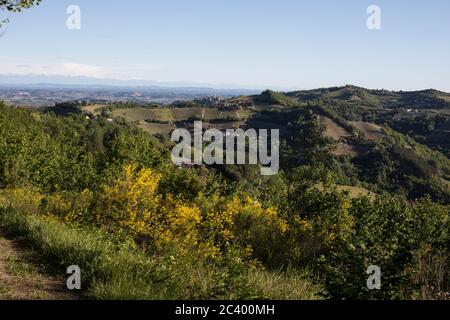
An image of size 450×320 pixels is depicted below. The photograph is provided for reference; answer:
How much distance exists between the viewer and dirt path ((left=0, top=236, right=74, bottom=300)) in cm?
845

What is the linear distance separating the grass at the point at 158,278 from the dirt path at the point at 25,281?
0.44 metres

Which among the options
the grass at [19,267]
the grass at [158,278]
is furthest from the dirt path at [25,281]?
the grass at [158,278]

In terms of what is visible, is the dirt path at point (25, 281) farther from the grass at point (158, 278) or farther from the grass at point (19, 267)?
the grass at point (158, 278)

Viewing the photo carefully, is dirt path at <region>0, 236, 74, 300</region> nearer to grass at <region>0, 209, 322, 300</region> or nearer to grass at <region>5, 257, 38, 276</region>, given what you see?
grass at <region>5, 257, 38, 276</region>

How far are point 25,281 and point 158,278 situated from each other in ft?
10.4

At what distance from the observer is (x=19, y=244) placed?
12.8m

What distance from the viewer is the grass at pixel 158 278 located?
25.9 ft

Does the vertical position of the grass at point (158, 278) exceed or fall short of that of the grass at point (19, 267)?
it exceeds it

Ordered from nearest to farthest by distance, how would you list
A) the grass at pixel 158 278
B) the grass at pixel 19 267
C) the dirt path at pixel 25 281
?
the grass at pixel 158 278 < the dirt path at pixel 25 281 < the grass at pixel 19 267

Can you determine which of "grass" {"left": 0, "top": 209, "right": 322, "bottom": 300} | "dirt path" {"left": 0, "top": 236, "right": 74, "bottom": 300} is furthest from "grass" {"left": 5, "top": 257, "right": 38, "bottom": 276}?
"grass" {"left": 0, "top": 209, "right": 322, "bottom": 300}

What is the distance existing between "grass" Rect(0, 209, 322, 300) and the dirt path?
0.44 meters
